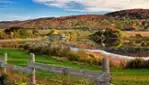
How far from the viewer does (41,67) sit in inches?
569

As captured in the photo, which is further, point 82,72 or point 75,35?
point 75,35

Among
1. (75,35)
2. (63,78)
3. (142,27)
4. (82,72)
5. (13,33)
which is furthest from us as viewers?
(142,27)

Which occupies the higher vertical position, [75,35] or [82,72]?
[82,72]

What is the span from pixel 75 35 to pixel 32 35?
1260 centimetres

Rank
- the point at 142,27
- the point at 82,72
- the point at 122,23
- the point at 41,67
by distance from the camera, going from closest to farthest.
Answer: the point at 82,72, the point at 41,67, the point at 142,27, the point at 122,23

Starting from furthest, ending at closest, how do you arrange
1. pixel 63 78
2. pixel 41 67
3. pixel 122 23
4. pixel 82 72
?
1. pixel 122 23
2. pixel 63 78
3. pixel 41 67
4. pixel 82 72

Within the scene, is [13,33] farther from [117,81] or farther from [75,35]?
[117,81]

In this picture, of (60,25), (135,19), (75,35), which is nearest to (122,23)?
(135,19)

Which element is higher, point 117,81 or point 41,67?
point 41,67

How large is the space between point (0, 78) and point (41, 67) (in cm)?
296

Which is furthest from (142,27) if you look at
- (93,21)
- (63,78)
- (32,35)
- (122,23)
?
(63,78)

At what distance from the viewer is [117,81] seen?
57.7ft

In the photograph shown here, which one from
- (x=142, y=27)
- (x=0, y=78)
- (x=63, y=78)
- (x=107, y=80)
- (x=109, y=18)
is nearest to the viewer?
(x=107, y=80)

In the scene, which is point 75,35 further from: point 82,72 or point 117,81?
point 82,72
